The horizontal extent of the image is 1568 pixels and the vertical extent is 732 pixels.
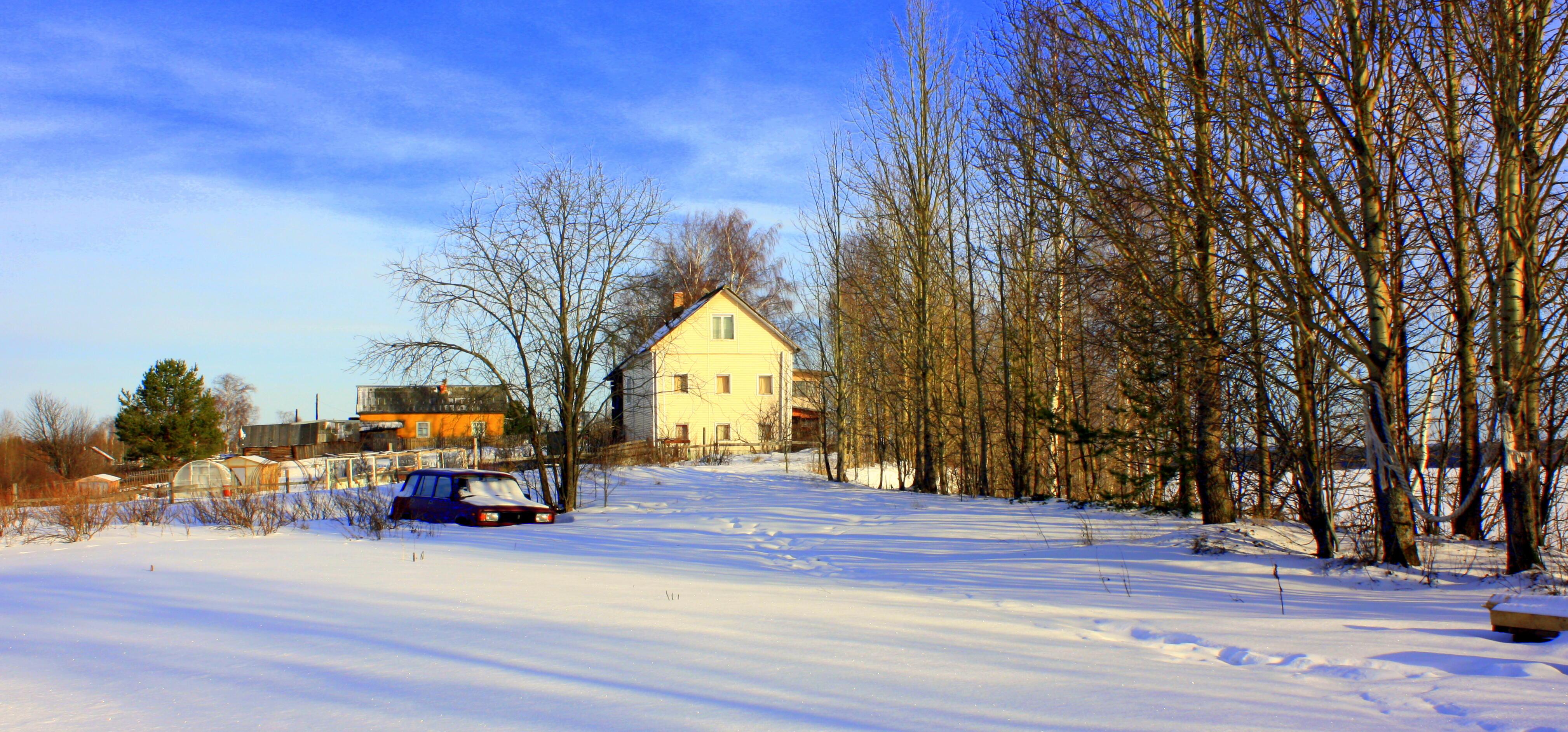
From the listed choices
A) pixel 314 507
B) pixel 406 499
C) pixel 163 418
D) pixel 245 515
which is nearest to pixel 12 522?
pixel 245 515

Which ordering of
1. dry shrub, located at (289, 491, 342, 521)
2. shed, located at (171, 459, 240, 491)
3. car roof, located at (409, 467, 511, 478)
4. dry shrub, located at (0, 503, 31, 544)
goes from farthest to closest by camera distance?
shed, located at (171, 459, 240, 491) → car roof, located at (409, 467, 511, 478) → dry shrub, located at (289, 491, 342, 521) → dry shrub, located at (0, 503, 31, 544)

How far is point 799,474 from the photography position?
31625 millimetres

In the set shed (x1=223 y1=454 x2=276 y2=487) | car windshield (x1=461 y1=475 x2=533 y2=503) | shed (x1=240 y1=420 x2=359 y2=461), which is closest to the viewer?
car windshield (x1=461 y1=475 x2=533 y2=503)

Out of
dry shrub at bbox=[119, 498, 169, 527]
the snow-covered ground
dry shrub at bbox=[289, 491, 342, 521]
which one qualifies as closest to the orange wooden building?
dry shrub at bbox=[289, 491, 342, 521]

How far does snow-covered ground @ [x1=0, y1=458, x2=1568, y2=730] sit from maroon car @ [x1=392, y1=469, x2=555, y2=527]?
477cm

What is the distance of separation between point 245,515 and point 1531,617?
16330 millimetres

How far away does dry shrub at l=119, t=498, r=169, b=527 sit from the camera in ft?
50.7

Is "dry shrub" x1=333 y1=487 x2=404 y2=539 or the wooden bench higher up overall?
the wooden bench

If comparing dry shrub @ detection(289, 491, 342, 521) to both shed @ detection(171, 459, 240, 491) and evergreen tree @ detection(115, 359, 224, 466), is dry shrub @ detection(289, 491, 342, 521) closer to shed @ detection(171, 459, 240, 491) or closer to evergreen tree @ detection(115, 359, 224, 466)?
shed @ detection(171, 459, 240, 491)

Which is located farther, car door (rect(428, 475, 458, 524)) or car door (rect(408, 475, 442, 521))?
car door (rect(408, 475, 442, 521))

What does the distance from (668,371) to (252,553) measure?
1197 inches

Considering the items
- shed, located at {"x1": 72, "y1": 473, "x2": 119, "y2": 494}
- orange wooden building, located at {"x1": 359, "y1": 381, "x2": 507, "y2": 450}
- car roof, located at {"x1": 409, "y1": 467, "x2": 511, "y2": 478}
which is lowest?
shed, located at {"x1": 72, "y1": 473, "x2": 119, "y2": 494}

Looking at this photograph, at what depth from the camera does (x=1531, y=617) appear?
5359 mm

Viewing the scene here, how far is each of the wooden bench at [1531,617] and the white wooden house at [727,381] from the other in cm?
3679
